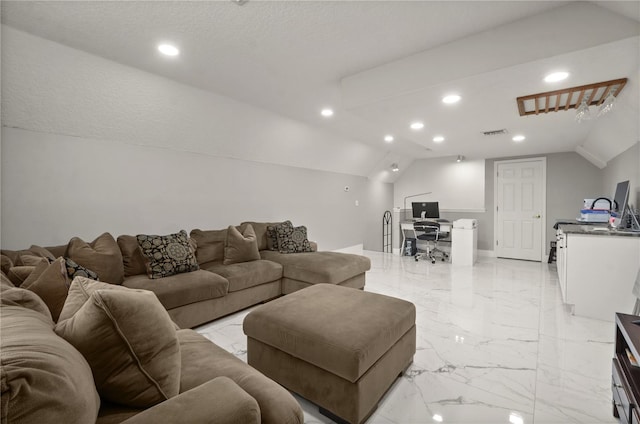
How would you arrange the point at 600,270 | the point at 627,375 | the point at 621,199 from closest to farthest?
1. the point at 627,375
2. the point at 600,270
3. the point at 621,199

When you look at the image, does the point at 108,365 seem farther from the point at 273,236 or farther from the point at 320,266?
the point at 273,236

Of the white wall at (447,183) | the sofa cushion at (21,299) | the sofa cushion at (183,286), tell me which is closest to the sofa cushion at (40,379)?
the sofa cushion at (21,299)

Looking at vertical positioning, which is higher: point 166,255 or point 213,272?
point 166,255

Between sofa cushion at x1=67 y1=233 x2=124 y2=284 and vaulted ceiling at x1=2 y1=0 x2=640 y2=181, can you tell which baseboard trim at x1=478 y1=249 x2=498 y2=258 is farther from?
sofa cushion at x1=67 y1=233 x2=124 y2=284

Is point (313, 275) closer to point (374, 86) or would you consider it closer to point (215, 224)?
point (215, 224)

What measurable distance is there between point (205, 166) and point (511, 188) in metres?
6.33

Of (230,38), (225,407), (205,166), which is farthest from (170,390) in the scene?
(205,166)

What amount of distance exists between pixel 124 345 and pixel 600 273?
162 inches

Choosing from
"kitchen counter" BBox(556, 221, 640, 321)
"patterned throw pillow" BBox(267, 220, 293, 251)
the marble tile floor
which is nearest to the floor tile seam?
the marble tile floor

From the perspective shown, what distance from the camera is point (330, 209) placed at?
19.3ft

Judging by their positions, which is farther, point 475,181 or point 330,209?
point 475,181

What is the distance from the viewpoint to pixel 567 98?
3.04 meters

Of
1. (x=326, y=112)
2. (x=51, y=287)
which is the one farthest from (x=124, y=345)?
(x=326, y=112)

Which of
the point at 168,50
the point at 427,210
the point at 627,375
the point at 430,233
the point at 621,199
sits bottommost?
the point at 627,375
